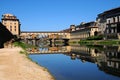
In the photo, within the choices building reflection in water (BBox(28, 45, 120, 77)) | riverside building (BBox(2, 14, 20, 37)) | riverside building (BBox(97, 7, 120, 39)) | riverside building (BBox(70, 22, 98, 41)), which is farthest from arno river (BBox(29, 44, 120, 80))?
riverside building (BBox(2, 14, 20, 37))

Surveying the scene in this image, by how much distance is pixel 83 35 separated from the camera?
6166 inches

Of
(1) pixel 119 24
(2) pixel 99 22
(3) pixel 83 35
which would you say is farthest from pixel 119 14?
(3) pixel 83 35

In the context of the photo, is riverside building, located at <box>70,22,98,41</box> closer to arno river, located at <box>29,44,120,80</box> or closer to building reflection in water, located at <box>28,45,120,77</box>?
building reflection in water, located at <box>28,45,120,77</box>

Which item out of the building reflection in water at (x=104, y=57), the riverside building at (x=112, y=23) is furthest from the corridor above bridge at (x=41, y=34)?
the building reflection in water at (x=104, y=57)

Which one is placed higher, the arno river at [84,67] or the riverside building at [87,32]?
the riverside building at [87,32]

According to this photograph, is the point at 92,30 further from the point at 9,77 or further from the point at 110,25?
the point at 9,77

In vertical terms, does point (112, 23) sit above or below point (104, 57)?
above

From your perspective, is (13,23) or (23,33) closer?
(13,23)

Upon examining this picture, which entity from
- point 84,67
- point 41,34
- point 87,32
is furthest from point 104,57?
point 41,34

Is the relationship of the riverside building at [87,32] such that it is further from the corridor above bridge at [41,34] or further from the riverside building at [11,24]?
the riverside building at [11,24]

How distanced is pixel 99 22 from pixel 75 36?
43.2m

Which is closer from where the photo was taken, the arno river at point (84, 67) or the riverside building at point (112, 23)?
the arno river at point (84, 67)

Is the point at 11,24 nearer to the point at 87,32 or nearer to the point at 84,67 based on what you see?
the point at 87,32

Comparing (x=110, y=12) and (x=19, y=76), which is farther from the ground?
(x=110, y=12)
